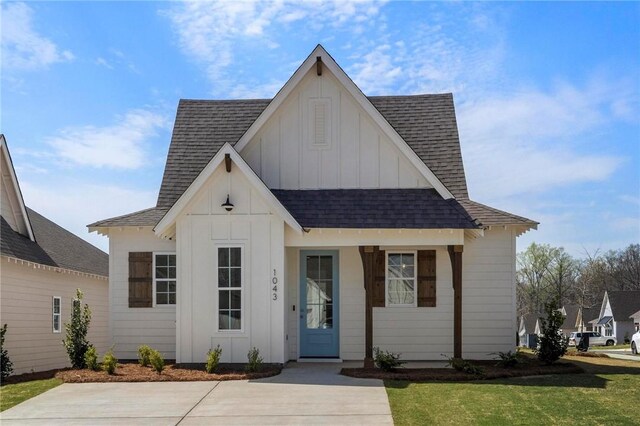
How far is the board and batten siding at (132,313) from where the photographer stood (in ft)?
53.9

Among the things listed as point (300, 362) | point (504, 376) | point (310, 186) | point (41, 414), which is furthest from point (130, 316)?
point (504, 376)

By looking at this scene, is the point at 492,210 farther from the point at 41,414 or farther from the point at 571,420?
the point at 41,414

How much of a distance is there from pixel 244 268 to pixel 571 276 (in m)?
72.3

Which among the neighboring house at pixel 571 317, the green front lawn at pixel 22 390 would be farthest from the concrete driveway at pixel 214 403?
the neighboring house at pixel 571 317

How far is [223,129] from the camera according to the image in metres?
18.6

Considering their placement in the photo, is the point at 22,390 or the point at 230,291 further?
the point at 230,291

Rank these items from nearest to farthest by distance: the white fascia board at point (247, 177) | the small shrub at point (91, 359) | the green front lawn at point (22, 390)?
the green front lawn at point (22, 390), the small shrub at point (91, 359), the white fascia board at point (247, 177)

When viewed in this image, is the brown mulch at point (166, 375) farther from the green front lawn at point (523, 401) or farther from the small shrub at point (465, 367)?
the small shrub at point (465, 367)

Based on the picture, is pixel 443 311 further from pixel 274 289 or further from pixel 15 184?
pixel 15 184

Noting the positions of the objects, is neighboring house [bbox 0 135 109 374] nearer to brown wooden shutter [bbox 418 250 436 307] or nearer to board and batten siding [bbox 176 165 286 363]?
board and batten siding [bbox 176 165 286 363]

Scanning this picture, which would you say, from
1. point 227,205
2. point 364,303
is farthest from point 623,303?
point 227,205

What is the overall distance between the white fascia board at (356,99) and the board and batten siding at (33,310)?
649 centimetres

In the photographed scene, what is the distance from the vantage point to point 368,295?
46.0 feet

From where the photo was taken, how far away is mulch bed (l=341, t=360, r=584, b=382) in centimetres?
1257
